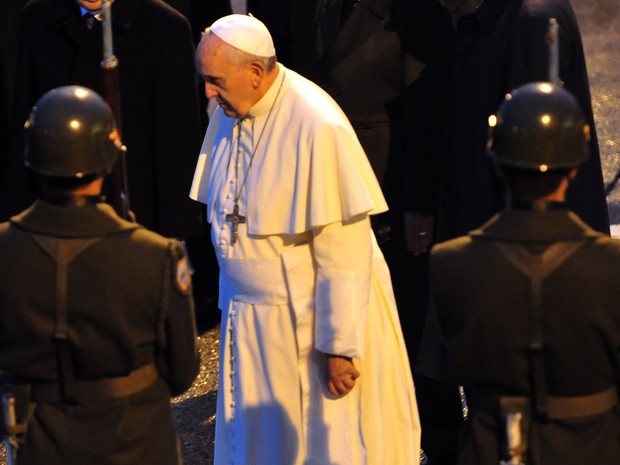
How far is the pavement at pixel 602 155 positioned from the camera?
20.7 ft

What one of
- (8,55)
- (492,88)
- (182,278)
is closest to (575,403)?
(182,278)

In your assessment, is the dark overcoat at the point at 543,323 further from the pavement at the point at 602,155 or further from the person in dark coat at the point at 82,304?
the pavement at the point at 602,155

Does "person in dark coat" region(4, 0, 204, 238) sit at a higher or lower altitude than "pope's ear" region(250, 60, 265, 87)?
lower

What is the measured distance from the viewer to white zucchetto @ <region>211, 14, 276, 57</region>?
15.4ft

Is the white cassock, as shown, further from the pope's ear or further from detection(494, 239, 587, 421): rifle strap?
detection(494, 239, 587, 421): rifle strap

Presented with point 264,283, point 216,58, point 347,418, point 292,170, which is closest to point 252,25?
point 216,58

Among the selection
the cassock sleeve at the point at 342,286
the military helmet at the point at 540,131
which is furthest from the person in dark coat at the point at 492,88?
the military helmet at the point at 540,131

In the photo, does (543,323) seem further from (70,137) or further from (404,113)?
(404,113)

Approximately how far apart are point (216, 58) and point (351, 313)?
2.92 feet

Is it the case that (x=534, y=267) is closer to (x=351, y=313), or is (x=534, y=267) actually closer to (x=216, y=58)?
(x=351, y=313)

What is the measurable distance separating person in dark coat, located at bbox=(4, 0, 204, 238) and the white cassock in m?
0.92

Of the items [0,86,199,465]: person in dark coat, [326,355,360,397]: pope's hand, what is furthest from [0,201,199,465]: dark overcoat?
[326,355,360,397]: pope's hand

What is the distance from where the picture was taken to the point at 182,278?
12.9 feet

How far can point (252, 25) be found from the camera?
4738mm
